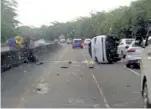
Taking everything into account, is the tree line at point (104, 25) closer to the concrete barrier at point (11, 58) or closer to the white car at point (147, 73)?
the concrete barrier at point (11, 58)

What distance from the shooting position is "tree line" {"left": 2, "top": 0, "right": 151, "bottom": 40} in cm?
4619

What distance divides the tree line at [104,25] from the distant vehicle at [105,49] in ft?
29.6

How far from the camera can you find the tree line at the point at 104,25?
46188mm

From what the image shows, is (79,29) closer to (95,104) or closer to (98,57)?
(98,57)

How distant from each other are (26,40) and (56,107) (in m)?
22.1

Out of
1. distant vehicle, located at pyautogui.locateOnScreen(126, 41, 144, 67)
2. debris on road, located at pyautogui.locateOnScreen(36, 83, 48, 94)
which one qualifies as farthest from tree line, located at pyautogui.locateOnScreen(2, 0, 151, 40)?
debris on road, located at pyautogui.locateOnScreen(36, 83, 48, 94)

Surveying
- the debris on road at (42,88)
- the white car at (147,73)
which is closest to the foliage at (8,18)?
the debris on road at (42,88)

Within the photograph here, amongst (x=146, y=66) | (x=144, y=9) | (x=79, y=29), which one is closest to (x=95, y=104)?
(x=146, y=66)

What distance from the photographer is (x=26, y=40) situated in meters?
31.3

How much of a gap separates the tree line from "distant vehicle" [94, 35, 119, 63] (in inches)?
355

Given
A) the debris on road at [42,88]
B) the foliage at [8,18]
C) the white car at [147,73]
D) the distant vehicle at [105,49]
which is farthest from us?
the foliage at [8,18]

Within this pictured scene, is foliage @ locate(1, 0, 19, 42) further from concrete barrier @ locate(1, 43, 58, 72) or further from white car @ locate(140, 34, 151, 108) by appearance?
white car @ locate(140, 34, 151, 108)

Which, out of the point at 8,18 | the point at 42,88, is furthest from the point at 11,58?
the point at 8,18

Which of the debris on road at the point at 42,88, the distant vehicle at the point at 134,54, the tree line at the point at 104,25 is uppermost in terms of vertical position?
the tree line at the point at 104,25
